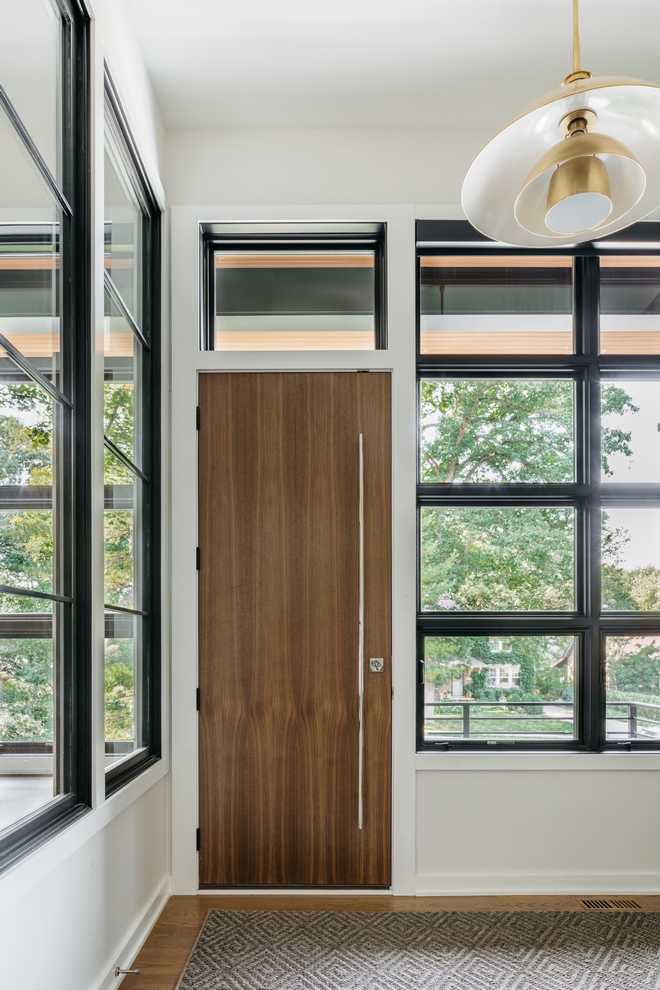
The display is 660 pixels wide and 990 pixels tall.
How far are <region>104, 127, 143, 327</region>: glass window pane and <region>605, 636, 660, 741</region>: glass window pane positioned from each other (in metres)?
2.32

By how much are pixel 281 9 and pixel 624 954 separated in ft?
10.8

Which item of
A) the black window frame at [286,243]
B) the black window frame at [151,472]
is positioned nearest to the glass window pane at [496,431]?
the black window frame at [286,243]

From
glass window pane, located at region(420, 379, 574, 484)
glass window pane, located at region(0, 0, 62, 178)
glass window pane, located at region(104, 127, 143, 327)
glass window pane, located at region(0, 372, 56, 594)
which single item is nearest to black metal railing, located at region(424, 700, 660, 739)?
glass window pane, located at region(420, 379, 574, 484)

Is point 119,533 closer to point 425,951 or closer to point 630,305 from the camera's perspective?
point 425,951

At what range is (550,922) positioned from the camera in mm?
2654

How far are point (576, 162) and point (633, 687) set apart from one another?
7.62 feet

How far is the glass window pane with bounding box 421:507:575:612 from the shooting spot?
3.05m

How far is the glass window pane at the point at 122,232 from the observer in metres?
2.30

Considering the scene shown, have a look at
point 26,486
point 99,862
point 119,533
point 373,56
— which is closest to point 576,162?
point 26,486

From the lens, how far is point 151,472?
2889mm

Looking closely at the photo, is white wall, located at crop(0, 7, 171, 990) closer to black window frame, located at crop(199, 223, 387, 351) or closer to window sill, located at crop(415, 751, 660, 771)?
black window frame, located at crop(199, 223, 387, 351)

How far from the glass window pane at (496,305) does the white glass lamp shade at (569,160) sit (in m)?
1.44

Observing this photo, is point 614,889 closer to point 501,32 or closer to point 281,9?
point 501,32

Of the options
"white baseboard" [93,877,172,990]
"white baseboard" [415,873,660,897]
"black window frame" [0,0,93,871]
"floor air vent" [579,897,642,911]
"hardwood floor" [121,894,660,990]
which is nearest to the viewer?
"black window frame" [0,0,93,871]
